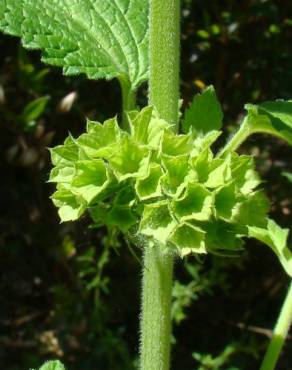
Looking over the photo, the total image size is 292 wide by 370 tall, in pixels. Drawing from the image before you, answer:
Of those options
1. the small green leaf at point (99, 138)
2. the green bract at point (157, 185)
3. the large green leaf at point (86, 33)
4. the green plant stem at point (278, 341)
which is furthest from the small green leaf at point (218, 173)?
the green plant stem at point (278, 341)

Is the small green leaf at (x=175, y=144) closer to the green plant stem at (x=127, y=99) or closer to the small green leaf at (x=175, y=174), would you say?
the small green leaf at (x=175, y=174)

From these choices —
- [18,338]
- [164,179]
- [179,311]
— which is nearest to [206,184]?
[164,179]

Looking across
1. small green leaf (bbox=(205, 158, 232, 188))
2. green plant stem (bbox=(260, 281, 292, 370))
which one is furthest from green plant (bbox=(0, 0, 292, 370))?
green plant stem (bbox=(260, 281, 292, 370))

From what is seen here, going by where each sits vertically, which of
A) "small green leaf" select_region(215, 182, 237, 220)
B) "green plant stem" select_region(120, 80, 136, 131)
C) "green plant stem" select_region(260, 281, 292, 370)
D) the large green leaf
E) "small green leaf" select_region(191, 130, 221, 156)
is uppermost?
the large green leaf

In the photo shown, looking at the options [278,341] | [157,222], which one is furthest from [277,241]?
[157,222]

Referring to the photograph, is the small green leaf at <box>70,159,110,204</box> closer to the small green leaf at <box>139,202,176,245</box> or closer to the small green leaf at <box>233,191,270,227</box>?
the small green leaf at <box>139,202,176,245</box>

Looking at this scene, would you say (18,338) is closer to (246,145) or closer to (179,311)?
(179,311)
